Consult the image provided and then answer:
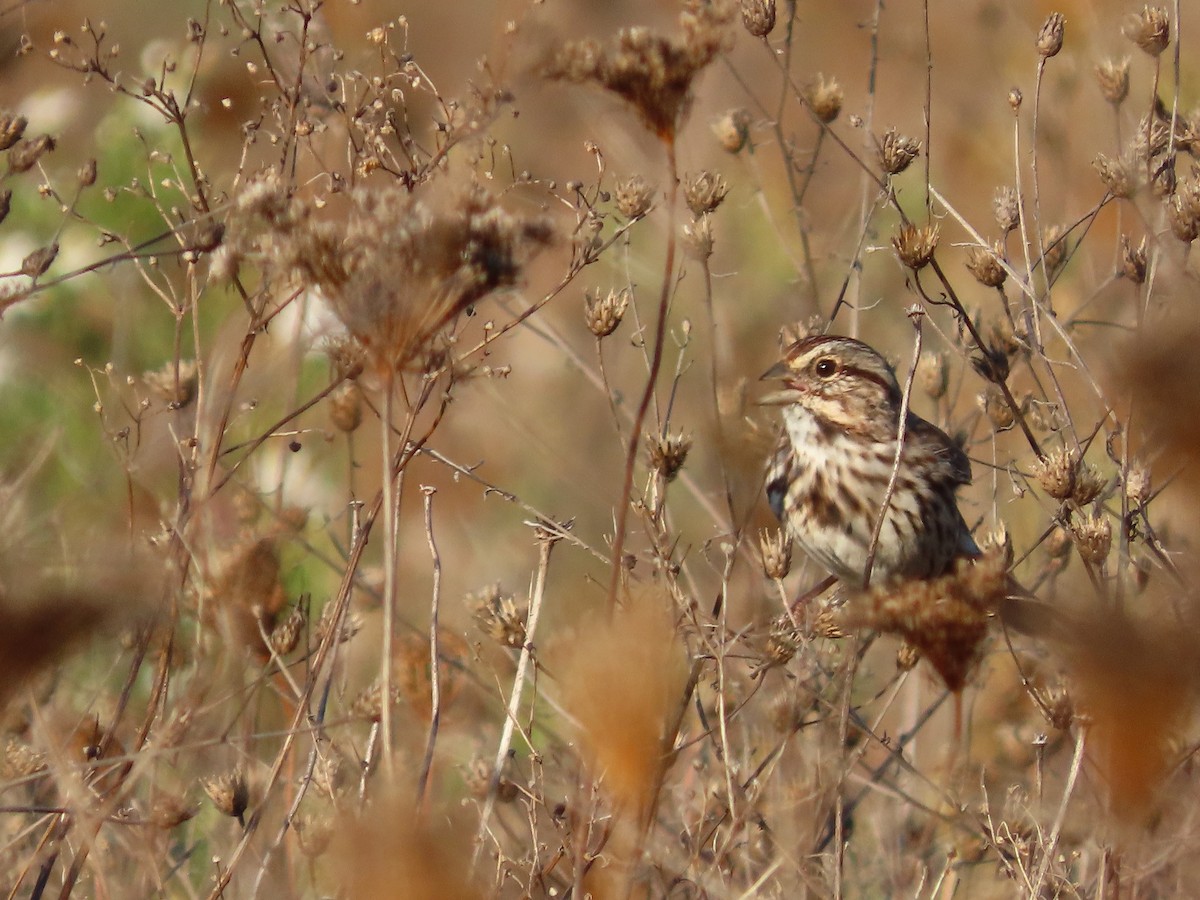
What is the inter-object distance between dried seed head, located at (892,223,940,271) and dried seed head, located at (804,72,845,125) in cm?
97

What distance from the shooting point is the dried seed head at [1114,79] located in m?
4.01

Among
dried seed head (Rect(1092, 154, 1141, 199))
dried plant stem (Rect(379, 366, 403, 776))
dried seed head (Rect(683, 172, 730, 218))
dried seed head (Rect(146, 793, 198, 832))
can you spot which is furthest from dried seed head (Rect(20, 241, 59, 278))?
dried seed head (Rect(1092, 154, 1141, 199))

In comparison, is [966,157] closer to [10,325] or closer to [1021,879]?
[10,325]

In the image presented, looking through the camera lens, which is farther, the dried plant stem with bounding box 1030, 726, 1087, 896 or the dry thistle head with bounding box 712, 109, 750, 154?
the dry thistle head with bounding box 712, 109, 750, 154

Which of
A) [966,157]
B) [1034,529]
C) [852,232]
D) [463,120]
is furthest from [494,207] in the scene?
[966,157]

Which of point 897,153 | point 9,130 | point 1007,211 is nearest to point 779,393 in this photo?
point 1007,211

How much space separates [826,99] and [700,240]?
2.27 ft

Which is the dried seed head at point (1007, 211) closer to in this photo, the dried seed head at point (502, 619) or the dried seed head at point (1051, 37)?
the dried seed head at point (1051, 37)

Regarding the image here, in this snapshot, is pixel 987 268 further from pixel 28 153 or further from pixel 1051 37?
pixel 28 153

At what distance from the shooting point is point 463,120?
9.82ft

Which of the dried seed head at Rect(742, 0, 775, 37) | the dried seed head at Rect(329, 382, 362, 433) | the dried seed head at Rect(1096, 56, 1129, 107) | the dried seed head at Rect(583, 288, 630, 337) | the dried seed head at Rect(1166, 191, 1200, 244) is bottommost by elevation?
the dried seed head at Rect(329, 382, 362, 433)

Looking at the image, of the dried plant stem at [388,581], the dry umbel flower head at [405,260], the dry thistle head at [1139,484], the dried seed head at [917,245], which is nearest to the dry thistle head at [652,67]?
the dry umbel flower head at [405,260]

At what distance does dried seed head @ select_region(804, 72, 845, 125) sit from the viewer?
4.09m

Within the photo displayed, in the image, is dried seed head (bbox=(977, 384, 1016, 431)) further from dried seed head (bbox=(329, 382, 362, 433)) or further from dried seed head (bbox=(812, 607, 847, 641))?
dried seed head (bbox=(329, 382, 362, 433))
